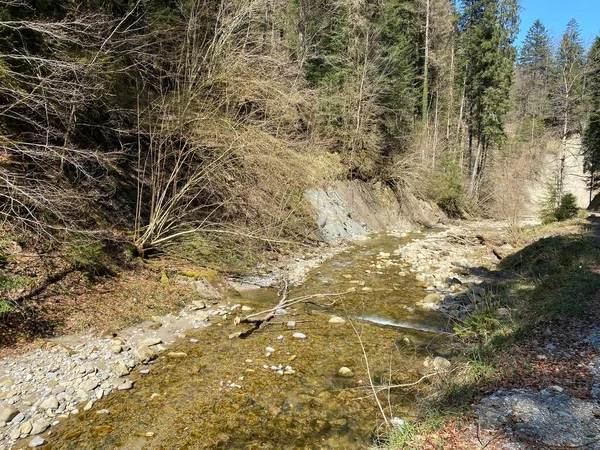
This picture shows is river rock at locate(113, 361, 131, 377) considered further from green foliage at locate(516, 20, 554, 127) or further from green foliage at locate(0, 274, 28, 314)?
green foliage at locate(516, 20, 554, 127)

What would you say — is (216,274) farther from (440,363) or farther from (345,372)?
(440,363)

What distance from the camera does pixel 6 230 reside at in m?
5.55

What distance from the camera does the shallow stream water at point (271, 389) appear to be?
374 centimetres

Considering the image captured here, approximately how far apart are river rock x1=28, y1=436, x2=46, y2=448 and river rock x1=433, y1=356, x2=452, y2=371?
14.4 ft

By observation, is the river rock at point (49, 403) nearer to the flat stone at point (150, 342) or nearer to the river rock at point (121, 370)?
the river rock at point (121, 370)

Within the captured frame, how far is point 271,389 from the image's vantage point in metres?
4.58

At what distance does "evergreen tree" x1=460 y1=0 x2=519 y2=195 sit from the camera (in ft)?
88.2

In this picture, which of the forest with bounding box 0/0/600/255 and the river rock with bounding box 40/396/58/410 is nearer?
the river rock with bounding box 40/396/58/410

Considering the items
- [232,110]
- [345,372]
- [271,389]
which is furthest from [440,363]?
[232,110]

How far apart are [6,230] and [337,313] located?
5.59m

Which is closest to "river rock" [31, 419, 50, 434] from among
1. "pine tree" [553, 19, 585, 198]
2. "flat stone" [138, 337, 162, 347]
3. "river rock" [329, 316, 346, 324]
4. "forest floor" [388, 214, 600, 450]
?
"flat stone" [138, 337, 162, 347]

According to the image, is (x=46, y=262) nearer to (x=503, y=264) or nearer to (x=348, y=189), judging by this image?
(x=503, y=264)

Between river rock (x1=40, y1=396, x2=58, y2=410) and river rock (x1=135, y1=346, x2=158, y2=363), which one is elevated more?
river rock (x1=40, y1=396, x2=58, y2=410)

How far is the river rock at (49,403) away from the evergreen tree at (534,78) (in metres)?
48.2
